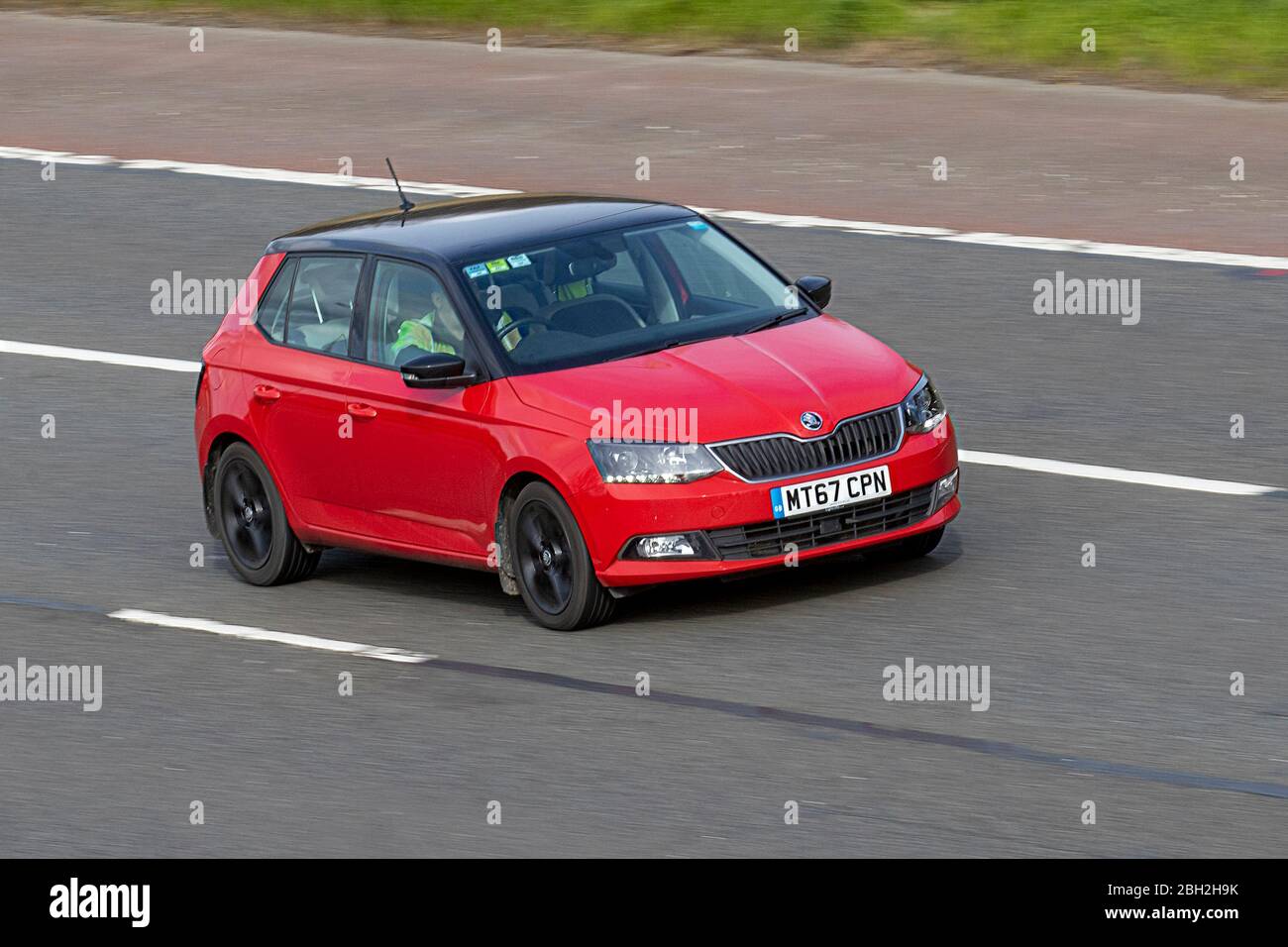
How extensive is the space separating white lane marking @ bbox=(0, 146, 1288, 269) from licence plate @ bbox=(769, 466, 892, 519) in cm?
619

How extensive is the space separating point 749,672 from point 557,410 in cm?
136

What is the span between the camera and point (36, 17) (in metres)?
25.7

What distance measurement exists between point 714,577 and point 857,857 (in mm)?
2552

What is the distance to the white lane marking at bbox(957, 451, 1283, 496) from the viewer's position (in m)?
11.0

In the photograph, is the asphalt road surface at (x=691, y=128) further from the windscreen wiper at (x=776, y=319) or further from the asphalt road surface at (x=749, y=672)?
the windscreen wiper at (x=776, y=319)

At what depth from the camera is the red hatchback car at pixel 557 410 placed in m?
9.36

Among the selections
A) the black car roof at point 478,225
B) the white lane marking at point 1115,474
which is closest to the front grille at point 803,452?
the black car roof at point 478,225

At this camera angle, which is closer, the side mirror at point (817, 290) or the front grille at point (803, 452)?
the front grille at point (803, 452)

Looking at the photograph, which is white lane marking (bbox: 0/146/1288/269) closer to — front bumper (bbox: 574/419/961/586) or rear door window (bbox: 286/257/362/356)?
rear door window (bbox: 286/257/362/356)

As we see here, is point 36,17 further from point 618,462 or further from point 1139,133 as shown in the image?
point 618,462

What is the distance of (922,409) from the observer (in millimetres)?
9883

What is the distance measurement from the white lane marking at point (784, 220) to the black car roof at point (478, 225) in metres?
4.55
